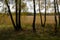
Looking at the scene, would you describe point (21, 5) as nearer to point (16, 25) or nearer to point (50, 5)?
point (16, 25)

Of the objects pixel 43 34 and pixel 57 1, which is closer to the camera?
pixel 43 34

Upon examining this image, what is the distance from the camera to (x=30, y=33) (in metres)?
11.0

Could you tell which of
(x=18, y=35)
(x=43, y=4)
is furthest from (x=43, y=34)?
(x=43, y=4)

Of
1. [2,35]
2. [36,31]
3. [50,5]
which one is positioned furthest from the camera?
[50,5]

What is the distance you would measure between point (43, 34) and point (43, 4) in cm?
288

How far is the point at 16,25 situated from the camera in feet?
39.0

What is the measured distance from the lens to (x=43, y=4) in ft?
43.4

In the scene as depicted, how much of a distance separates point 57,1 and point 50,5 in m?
0.85

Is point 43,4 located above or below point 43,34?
above

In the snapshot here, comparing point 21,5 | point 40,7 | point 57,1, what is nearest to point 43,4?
point 40,7

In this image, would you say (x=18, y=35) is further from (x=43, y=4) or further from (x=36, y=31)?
(x=43, y=4)

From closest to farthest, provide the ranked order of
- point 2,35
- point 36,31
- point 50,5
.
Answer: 1. point 2,35
2. point 36,31
3. point 50,5

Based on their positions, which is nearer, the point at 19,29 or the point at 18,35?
the point at 18,35

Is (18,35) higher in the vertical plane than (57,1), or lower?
lower
